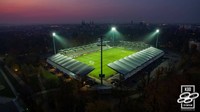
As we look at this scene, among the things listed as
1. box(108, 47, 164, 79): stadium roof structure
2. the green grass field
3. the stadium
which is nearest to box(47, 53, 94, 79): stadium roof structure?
the stadium

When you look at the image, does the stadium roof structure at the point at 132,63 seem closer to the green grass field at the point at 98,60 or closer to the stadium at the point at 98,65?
the stadium at the point at 98,65

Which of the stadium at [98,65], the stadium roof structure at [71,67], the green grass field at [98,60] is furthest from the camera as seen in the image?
the green grass field at [98,60]

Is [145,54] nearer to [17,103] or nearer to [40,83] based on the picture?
[40,83]

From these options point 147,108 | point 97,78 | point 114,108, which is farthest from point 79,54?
point 147,108

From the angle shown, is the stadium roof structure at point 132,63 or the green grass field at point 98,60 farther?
the green grass field at point 98,60

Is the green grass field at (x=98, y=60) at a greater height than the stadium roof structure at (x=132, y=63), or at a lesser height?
lesser

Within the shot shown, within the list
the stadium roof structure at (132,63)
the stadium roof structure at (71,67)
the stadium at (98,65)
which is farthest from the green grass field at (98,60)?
the stadium roof structure at (71,67)
